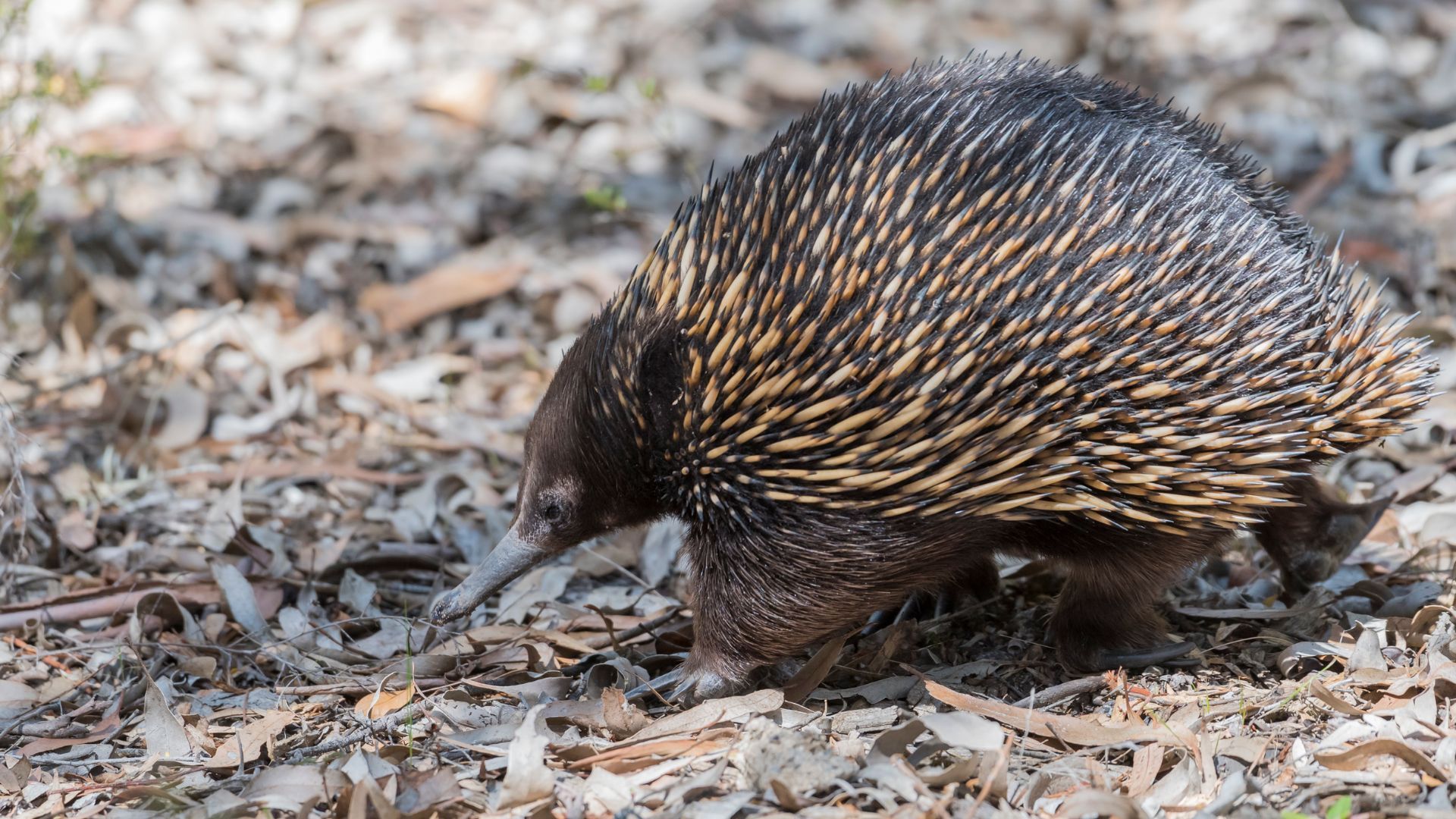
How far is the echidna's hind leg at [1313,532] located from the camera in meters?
4.57

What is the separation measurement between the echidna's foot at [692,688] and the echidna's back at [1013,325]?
60cm

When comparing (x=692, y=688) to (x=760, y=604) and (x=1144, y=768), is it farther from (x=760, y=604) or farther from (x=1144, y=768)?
(x=1144, y=768)

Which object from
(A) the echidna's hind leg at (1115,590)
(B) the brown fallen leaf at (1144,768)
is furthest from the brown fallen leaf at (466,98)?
(B) the brown fallen leaf at (1144,768)

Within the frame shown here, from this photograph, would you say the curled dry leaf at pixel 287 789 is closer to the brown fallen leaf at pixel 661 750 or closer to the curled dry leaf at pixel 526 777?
the curled dry leaf at pixel 526 777

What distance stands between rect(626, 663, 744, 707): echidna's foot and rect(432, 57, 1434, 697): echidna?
0.02m

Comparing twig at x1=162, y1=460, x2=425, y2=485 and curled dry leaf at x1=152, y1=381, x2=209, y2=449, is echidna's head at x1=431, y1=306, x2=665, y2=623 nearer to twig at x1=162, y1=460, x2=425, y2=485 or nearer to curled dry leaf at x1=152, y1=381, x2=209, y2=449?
twig at x1=162, y1=460, x2=425, y2=485

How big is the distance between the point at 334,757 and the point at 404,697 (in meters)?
0.43

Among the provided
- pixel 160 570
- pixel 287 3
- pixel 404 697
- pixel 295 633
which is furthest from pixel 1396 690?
pixel 287 3

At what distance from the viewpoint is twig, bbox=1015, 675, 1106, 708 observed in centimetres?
406

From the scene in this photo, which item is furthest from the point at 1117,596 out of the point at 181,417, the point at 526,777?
the point at 181,417

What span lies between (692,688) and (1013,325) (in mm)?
1433

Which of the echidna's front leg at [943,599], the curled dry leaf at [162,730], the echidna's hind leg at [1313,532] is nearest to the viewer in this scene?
the curled dry leaf at [162,730]

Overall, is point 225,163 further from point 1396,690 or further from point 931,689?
point 1396,690

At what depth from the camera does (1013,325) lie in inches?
144
